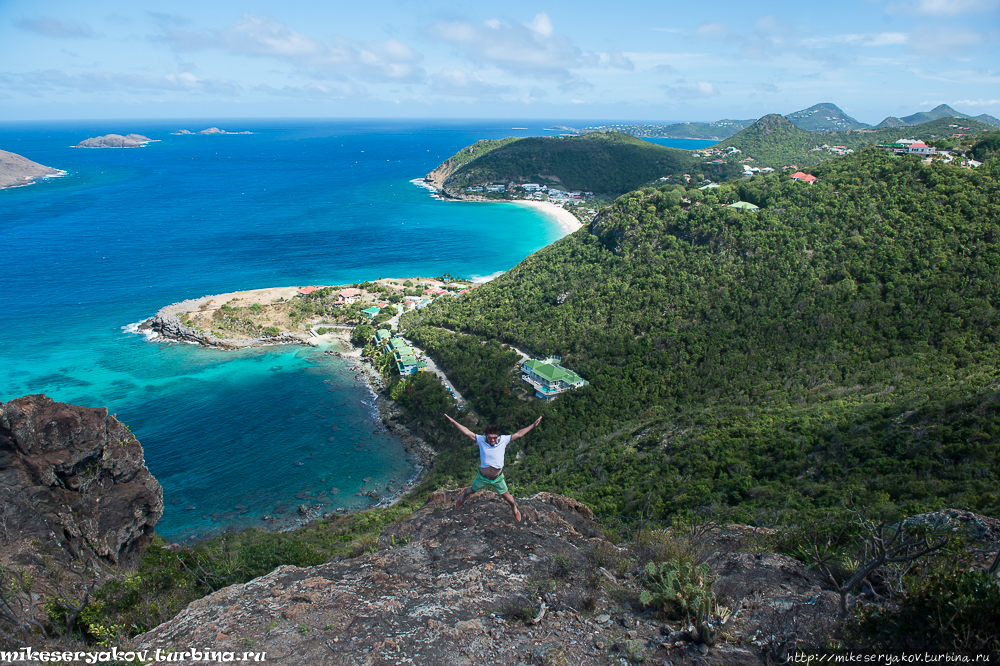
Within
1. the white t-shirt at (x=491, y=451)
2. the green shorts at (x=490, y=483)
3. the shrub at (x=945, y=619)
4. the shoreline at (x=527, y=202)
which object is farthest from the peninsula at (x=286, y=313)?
the shrub at (x=945, y=619)

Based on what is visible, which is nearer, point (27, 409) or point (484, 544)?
point (484, 544)

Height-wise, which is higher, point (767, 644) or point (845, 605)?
point (845, 605)

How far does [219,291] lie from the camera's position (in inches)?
2409

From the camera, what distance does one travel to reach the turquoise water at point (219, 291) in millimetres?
31391

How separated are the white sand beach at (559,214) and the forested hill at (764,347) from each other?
4277 centimetres

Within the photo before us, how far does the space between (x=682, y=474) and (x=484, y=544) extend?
43.6 feet

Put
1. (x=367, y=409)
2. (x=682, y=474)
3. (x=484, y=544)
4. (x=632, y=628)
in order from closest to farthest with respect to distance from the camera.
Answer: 1. (x=632, y=628)
2. (x=484, y=544)
3. (x=682, y=474)
4. (x=367, y=409)

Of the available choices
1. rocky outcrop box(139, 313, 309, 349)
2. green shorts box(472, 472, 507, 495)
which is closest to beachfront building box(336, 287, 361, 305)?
rocky outcrop box(139, 313, 309, 349)

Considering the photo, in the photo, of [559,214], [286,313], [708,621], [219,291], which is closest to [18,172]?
[219,291]

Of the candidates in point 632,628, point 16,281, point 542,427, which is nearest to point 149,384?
point 542,427

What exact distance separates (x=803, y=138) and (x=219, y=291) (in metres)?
150

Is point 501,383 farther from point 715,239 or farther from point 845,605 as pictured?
point 845,605

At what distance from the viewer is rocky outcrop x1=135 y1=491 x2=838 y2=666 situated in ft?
23.2

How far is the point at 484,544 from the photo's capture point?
10.1 m
